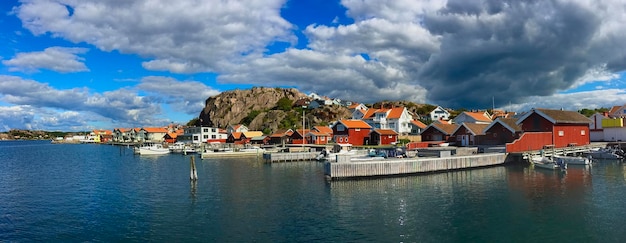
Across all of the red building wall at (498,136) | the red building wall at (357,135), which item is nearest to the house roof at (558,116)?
the red building wall at (498,136)

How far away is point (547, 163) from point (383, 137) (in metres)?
36.2

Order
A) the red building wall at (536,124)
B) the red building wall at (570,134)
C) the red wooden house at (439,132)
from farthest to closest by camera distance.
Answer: the red wooden house at (439,132) < the red building wall at (570,134) < the red building wall at (536,124)

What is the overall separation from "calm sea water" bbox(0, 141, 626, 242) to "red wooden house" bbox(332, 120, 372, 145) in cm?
3746

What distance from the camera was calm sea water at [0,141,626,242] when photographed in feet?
66.1

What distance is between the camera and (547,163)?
43531 millimetres

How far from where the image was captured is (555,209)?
24.4 meters

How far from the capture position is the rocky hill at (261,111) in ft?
433

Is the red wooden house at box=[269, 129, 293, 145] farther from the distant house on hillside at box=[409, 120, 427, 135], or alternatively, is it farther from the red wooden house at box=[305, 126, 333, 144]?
the distant house on hillside at box=[409, 120, 427, 135]

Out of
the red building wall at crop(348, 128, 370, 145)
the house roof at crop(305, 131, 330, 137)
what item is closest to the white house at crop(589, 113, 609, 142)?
the red building wall at crop(348, 128, 370, 145)

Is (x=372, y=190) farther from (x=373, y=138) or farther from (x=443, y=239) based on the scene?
(x=373, y=138)

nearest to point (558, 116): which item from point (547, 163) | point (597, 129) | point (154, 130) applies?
point (547, 163)

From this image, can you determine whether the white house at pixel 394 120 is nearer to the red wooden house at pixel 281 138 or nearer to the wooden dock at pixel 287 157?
the red wooden house at pixel 281 138

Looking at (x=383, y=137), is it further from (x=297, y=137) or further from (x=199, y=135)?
(x=199, y=135)

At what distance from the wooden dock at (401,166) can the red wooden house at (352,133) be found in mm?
34544
